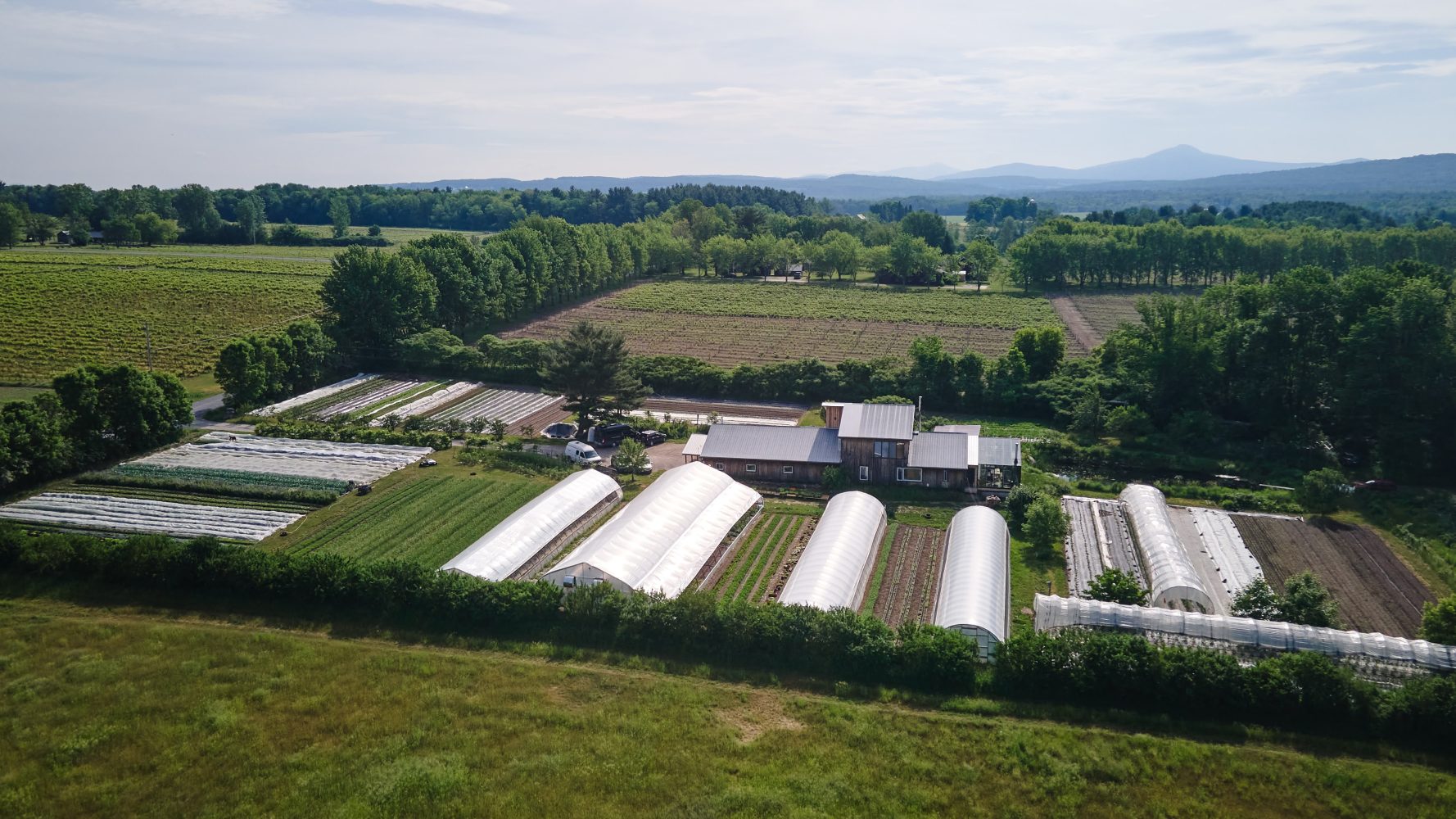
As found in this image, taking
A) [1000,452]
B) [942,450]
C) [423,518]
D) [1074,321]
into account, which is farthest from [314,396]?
[1074,321]

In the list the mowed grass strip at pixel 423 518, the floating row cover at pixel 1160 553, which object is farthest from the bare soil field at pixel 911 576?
the mowed grass strip at pixel 423 518

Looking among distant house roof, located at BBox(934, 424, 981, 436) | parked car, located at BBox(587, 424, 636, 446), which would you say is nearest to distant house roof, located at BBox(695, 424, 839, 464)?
parked car, located at BBox(587, 424, 636, 446)

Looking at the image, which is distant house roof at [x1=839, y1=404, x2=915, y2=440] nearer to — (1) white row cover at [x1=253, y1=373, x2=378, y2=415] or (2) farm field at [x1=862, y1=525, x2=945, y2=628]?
(2) farm field at [x1=862, y1=525, x2=945, y2=628]

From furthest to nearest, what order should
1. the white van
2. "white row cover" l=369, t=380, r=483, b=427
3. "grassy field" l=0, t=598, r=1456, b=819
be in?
"white row cover" l=369, t=380, r=483, b=427, the white van, "grassy field" l=0, t=598, r=1456, b=819

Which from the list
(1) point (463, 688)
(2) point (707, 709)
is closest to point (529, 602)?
(1) point (463, 688)

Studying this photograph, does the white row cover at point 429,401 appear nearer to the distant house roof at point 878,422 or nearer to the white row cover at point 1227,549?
the distant house roof at point 878,422

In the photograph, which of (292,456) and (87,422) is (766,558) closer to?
(292,456)
